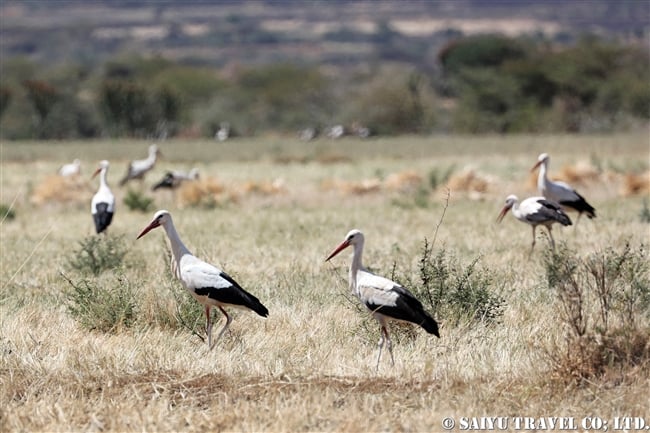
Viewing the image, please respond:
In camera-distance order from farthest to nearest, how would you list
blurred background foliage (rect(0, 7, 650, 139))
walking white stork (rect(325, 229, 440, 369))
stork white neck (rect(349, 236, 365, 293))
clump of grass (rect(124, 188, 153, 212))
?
1. blurred background foliage (rect(0, 7, 650, 139))
2. clump of grass (rect(124, 188, 153, 212))
3. stork white neck (rect(349, 236, 365, 293))
4. walking white stork (rect(325, 229, 440, 369))

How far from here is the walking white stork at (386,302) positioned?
25.2 feet

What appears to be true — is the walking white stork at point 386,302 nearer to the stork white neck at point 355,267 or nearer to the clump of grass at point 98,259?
the stork white neck at point 355,267

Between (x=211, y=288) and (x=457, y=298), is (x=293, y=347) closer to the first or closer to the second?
(x=211, y=288)

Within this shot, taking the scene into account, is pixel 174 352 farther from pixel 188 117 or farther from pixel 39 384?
pixel 188 117

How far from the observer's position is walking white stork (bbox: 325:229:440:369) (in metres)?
7.70

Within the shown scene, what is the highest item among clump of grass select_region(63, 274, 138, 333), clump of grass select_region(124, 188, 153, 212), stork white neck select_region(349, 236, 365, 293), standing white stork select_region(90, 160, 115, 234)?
stork white neck select_region(349, 236, 365, 293)

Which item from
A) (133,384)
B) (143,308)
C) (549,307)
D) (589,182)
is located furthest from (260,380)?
(589,182)

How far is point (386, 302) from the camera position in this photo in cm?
777

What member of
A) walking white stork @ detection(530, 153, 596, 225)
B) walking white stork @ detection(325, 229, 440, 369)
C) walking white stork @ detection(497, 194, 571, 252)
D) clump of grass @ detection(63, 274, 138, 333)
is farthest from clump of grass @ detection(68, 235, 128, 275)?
walking white stork @ detection(530, 153, 596, 225)

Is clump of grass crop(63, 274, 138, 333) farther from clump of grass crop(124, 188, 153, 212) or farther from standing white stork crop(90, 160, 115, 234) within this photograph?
clump of grass crop(124, 188, 153, 212)

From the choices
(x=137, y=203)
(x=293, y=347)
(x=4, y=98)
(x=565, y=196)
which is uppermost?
(x=293, y=347)

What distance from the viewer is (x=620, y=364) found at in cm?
729

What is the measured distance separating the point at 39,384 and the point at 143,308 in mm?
2009

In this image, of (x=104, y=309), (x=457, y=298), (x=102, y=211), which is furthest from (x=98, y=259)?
(x=457, y=298)
